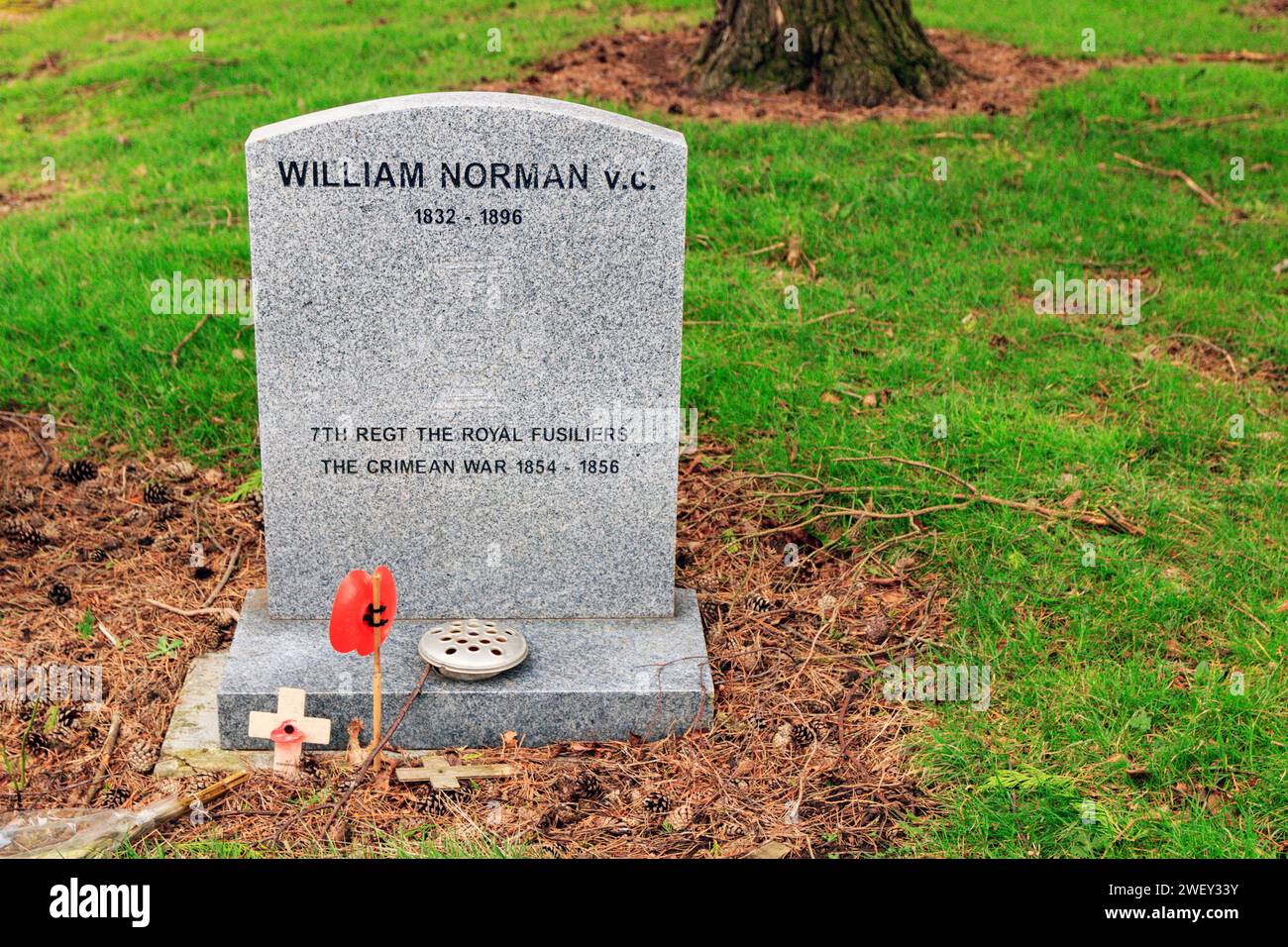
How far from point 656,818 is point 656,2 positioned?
886 cm

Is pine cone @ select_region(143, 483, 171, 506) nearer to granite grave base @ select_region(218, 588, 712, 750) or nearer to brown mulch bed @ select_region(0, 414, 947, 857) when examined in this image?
brown mulch bed @ select_region(0, 414, 947, 857)

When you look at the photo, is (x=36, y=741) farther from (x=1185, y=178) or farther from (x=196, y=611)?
(x=1185, y=178)

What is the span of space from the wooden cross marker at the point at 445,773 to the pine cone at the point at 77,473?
2.38m

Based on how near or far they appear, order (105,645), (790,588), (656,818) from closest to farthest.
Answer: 1. (656,818)
2. (105,645)
3. (790,588)

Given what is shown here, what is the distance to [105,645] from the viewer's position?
4.26m

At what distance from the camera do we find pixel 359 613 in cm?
339

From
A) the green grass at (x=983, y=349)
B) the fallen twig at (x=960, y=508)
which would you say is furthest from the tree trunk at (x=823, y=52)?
the fallen twig at (x=960, y=508)

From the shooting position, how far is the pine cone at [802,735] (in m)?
3.80

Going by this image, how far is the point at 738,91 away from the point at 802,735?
5.66 meters

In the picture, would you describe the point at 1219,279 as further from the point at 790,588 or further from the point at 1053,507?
the point at 790,588

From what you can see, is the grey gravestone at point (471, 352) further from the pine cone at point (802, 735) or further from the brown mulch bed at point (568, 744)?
the pine cone at point (802, 735)

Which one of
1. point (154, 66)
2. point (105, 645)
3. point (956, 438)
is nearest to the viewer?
point (105, 645)

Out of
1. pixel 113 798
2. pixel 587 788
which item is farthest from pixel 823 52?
pixel 113 798

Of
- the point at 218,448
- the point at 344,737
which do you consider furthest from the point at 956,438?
the point at 218,448
